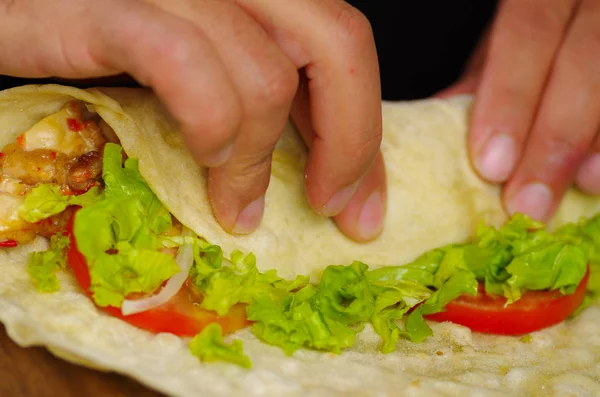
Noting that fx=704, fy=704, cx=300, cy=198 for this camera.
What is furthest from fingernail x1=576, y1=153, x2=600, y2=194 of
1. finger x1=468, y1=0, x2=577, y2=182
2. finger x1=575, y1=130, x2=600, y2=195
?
finger x1=468, y1=0, x2=577, y2=182

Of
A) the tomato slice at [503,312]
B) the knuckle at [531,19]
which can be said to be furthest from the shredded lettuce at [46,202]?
the knuckle at [531,19]

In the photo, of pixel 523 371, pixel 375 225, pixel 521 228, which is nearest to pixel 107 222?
pixel 375 225

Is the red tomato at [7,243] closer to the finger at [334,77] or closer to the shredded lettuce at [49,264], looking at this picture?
the shredded lettuce at [49,264]

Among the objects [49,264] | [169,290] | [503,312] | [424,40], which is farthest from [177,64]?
[424,40]

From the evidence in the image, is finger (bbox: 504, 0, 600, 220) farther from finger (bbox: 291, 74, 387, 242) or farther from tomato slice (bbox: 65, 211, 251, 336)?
tomato slice (bbox: 65, 211, 251, 336)

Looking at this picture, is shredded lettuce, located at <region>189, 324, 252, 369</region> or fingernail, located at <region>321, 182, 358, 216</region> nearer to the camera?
shredded lettuce, located at <region>189, 324, 252, 369</region>

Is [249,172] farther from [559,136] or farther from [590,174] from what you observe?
[590,174]
